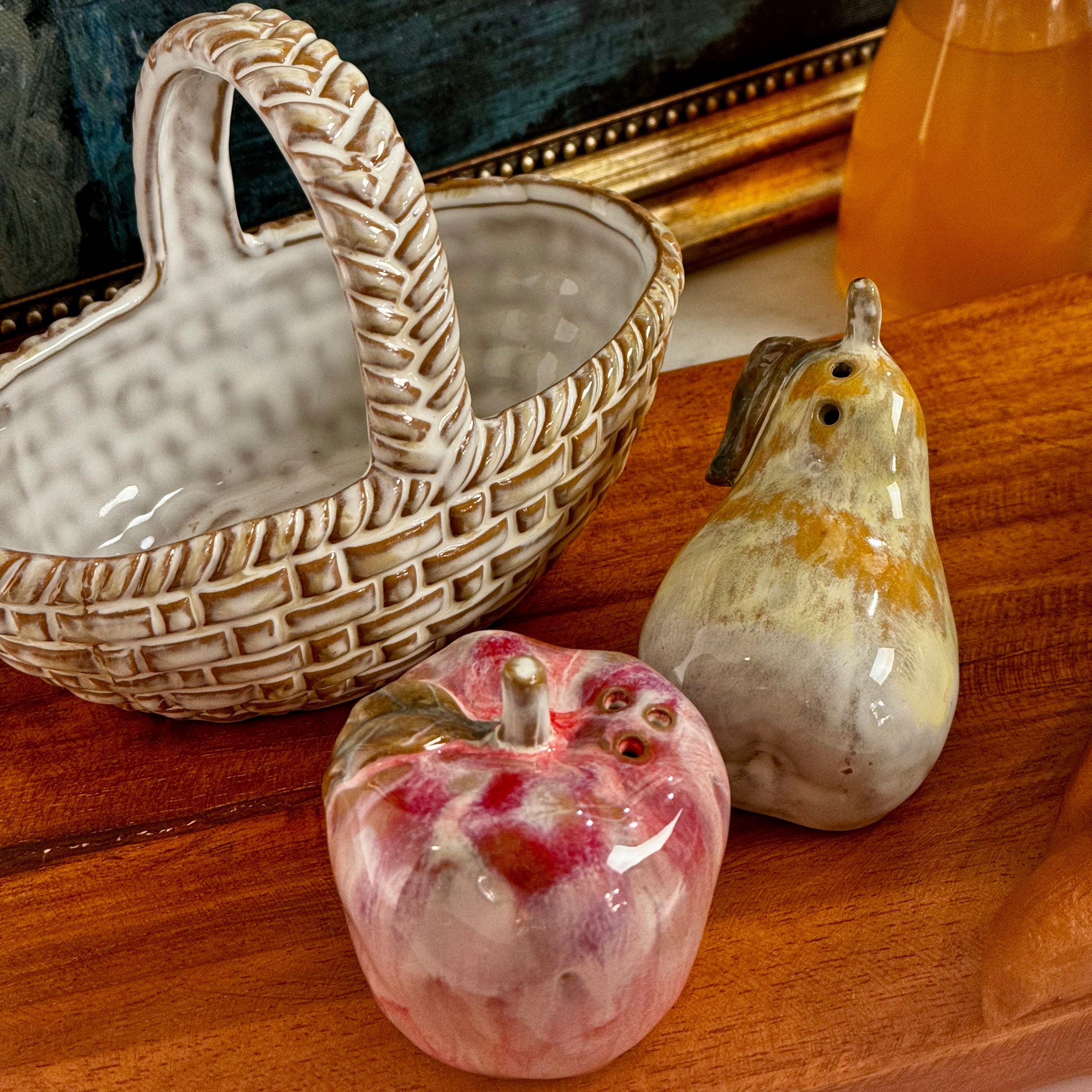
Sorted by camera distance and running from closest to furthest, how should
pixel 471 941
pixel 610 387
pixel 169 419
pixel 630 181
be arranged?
1. pixel 471 941
2. pixel 610 387
3. pixel 169 419
4. pixel 630 181

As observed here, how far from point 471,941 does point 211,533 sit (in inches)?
5.3

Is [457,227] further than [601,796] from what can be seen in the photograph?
Yes

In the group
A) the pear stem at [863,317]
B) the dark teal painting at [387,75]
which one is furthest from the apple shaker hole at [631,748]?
the dark teal painting at [387,75]

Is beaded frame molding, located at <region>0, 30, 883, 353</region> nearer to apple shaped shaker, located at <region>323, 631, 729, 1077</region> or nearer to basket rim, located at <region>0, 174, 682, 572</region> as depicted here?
basket rim, located at <region>0, 174, 682, 572</region>

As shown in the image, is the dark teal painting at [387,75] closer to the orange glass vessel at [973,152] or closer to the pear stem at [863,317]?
the orange glass vessel at [973,152]

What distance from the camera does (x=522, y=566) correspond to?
436 millimetres

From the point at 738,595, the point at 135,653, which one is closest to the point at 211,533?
the point at 135,653

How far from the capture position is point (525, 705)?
1.03 ft

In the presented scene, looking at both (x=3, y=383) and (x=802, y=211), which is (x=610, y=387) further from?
(x=802, y=211)

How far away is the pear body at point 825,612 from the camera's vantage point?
37 centimetres

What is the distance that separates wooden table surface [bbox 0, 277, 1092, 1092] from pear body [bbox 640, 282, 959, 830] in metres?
0.03

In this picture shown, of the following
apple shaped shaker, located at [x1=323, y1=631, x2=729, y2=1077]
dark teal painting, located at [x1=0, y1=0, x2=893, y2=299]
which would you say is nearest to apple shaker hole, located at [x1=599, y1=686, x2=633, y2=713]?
apple shaped shaker, located at [x1=323, y1=631, x2=729, y2=1077]

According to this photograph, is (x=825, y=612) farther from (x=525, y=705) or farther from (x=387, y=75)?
(x=387, y=75)

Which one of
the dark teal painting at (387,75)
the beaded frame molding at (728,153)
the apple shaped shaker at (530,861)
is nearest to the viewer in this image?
the apple shaped shaker at (530,861)
